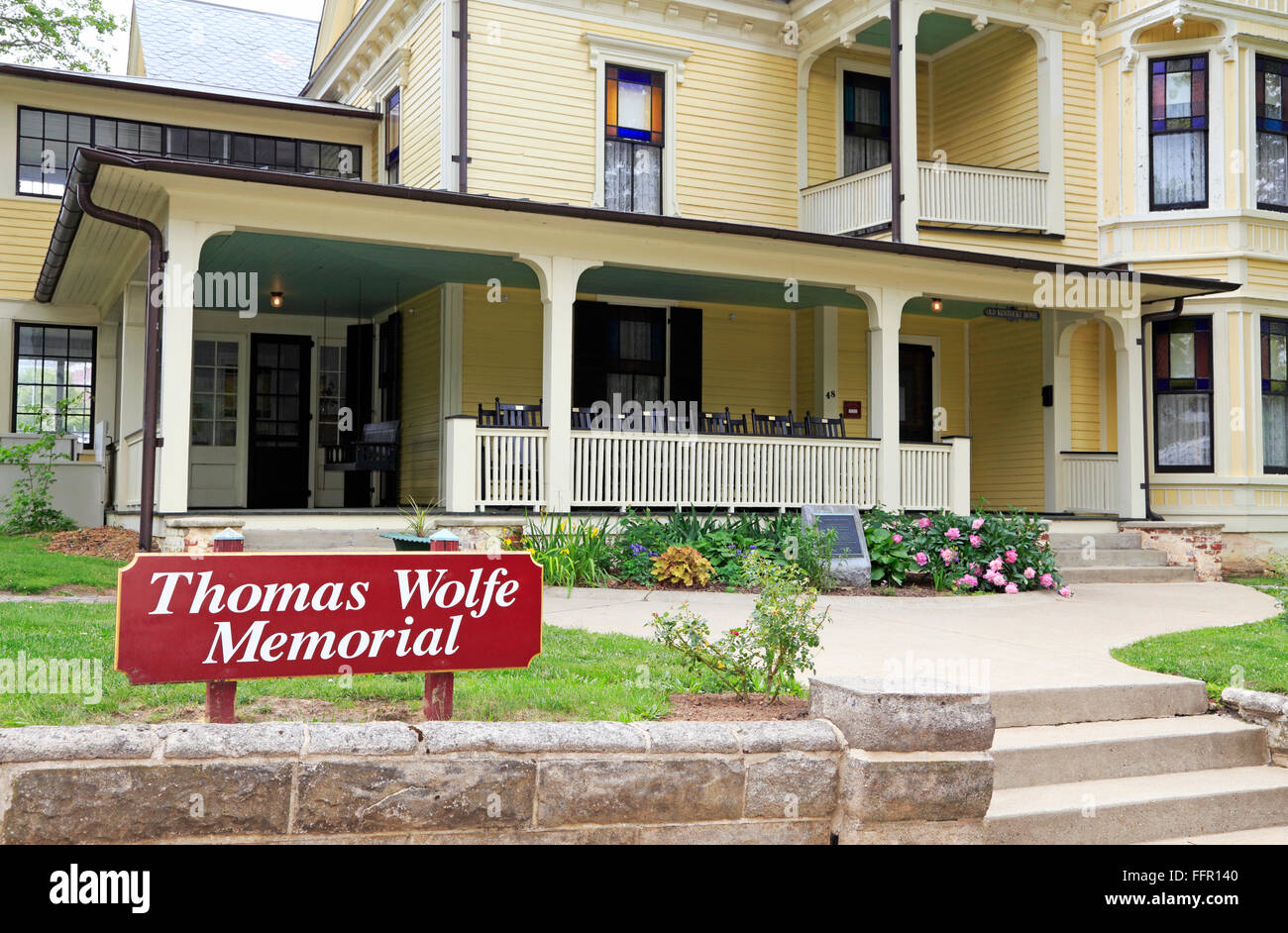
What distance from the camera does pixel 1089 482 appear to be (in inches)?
613

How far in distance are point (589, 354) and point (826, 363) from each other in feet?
10.8

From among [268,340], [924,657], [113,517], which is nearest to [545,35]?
[268,340]

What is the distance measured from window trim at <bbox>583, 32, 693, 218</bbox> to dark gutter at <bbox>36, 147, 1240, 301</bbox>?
2563 mm

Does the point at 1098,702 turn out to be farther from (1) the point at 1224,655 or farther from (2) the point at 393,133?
(2) the point at 393,133

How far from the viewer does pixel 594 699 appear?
212 inches

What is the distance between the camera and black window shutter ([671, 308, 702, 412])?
15.2 m

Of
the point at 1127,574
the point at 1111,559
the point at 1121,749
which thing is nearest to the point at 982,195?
the point at 1111,559

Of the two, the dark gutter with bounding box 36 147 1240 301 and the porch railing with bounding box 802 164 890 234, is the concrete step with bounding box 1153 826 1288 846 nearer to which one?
the dark gutter with bounding box 36 147 1240 301

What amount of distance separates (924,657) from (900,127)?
365 inches

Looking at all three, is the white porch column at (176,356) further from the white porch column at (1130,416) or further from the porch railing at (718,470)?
the white porch column at (1130,416)

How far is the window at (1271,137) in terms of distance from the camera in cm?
A: 1564

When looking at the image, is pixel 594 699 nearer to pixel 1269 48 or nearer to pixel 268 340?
pixel 268 340

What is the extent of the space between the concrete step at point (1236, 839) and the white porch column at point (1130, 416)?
9.97 m
